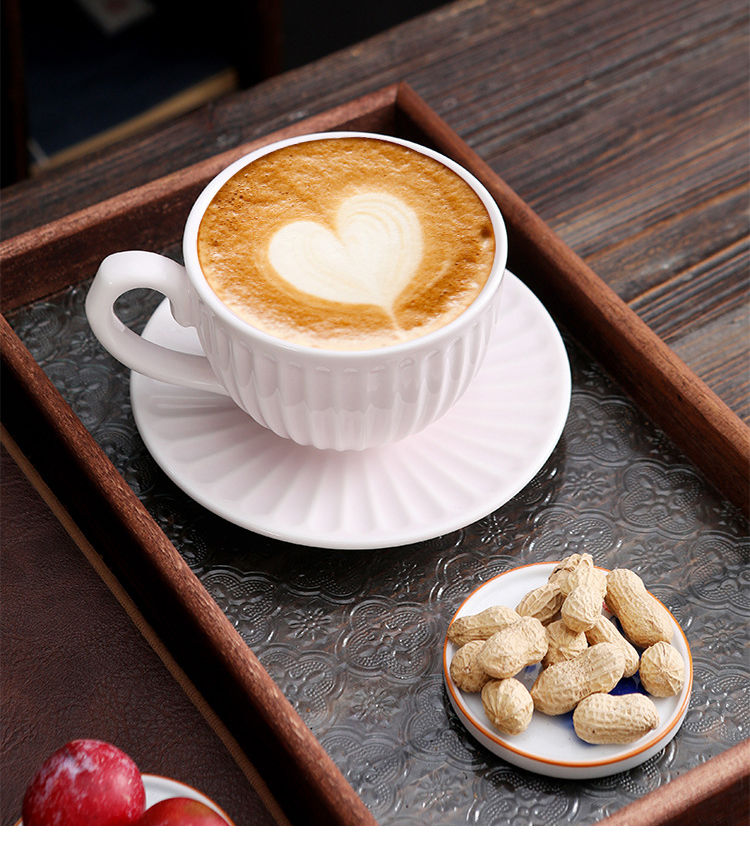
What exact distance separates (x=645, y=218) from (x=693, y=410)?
27 cm

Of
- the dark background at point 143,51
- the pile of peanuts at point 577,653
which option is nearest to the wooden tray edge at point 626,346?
the pile of peanuts at point 577,653

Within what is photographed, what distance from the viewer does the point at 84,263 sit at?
892 millimetres

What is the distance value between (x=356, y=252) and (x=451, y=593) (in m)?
0.23

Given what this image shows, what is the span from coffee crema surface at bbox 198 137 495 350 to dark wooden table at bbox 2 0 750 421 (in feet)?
0.80

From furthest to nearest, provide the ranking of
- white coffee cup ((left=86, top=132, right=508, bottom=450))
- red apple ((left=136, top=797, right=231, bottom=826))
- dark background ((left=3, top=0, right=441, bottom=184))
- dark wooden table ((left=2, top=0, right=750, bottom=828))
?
dark background ((left=3, top=0, right=441, bottom=184)) → dark wooden table ((left=2, top=0, right=750, bottom=828)) → white coffee cup ((left=86, top=132, right=508, bottom=450)) → red apple ((left=136, top=797, right=231, bottom=826))

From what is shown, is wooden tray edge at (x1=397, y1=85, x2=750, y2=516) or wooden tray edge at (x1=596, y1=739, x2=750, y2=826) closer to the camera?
wooden tray edge at (x1=596, y1=739, x2=750, y2=826)

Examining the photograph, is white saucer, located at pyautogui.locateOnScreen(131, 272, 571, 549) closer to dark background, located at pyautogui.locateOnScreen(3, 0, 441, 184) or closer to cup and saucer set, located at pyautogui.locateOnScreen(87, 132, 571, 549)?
cup and saucer set, located at pyautogui.locateOnScreen(87, 132, 571, 549)

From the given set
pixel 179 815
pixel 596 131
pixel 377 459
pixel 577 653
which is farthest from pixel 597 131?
pixel 179 815

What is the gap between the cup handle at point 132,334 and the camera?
71cm

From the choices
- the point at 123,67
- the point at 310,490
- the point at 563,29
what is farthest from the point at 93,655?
the point at 123,67

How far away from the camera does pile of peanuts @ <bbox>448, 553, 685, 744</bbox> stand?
0.63 meters

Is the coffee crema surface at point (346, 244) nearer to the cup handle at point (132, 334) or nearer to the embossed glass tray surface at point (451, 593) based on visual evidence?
the cup handle at point (132, 334)

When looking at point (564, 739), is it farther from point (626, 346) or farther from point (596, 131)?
point (596, 131)

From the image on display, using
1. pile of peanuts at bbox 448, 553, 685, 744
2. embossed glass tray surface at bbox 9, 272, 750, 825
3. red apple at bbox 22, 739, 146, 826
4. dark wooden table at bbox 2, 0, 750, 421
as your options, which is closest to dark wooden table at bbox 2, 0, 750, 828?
dark wooden table at bbox 2, 0, 750, 421
